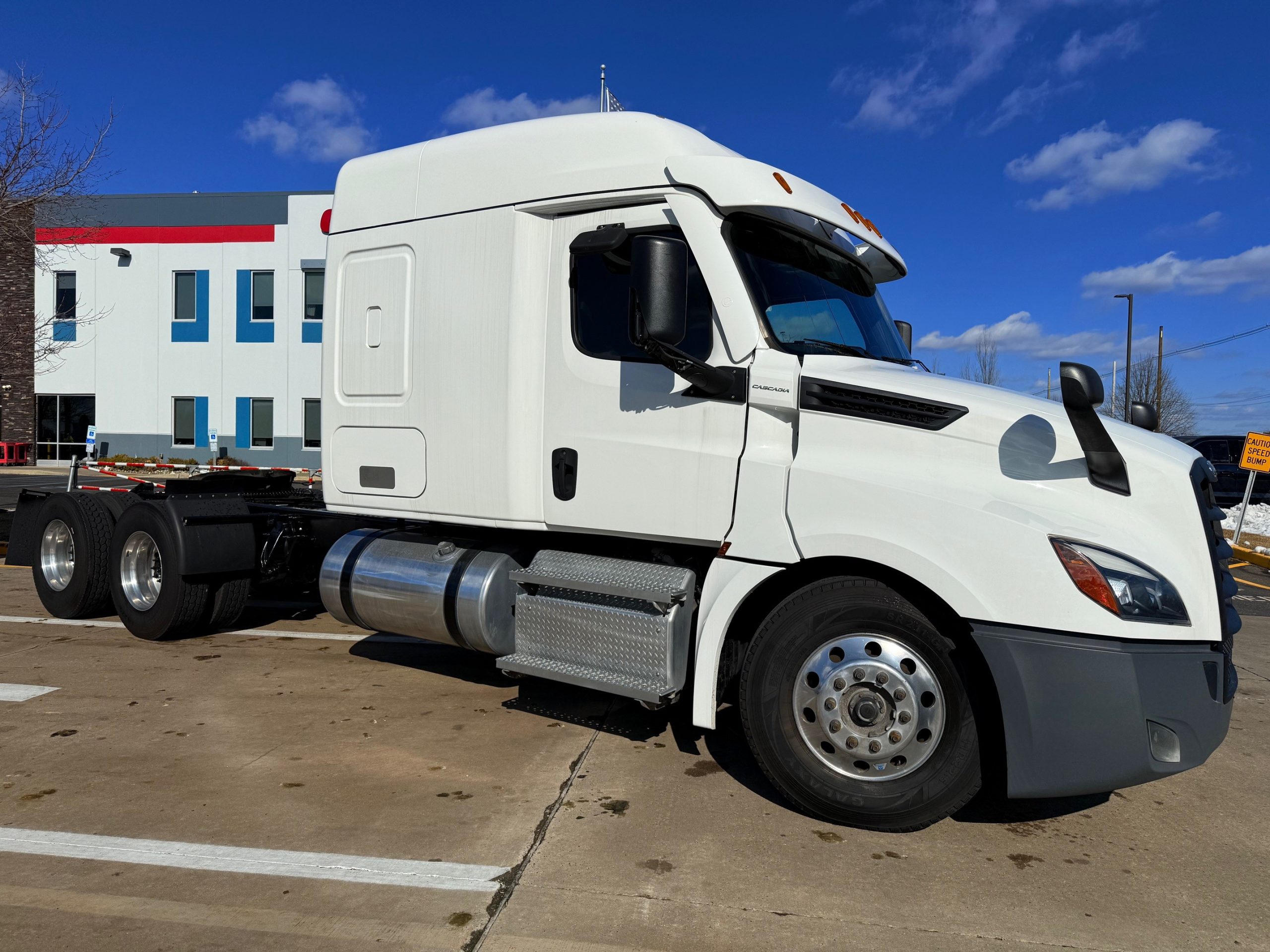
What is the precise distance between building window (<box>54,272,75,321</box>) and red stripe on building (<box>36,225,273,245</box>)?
2022 mm

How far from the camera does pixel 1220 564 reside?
3.35 metres

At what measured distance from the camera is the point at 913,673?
354 centimetres

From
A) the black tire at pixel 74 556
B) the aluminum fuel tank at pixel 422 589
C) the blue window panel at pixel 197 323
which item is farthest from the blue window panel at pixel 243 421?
the aluminum fuel tank at pixel 422 589

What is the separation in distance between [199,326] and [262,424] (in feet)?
11.9

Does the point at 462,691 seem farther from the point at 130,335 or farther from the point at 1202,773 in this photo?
the point at 130,335

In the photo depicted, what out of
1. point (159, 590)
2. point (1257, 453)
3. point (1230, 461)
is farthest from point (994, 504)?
point (1230, 461)

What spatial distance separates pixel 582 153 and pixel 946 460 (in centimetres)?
229

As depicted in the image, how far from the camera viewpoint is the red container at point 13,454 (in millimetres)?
29406

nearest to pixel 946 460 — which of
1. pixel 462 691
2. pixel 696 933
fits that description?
pixel 696 933

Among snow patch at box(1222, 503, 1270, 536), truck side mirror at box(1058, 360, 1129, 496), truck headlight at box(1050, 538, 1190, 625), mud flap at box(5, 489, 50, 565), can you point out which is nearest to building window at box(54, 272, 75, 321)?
mud flap at box(5, 489, 50, 565)

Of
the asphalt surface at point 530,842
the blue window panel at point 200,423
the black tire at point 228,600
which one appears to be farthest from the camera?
the blue window panel at point 200,423

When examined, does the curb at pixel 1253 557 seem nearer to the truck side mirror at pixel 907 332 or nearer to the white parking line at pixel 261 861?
the truck side mirror at pixel 907 332

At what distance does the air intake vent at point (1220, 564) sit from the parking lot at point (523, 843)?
0.79 metres

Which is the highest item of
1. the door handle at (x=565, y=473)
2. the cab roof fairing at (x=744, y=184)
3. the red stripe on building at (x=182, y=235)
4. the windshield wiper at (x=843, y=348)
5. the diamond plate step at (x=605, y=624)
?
the red stripe on building at (x=182, y=235)
